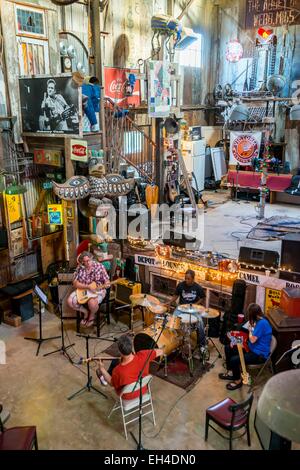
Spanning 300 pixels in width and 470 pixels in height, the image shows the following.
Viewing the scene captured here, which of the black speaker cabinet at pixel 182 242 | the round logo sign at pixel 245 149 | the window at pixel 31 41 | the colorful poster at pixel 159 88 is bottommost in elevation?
the black speaker cabinet at pixel 182 242

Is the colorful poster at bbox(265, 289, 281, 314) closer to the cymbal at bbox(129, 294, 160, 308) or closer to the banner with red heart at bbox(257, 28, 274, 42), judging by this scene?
the cymbal at bbox(129, 294, 160, 308)

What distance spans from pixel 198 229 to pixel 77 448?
775 cm

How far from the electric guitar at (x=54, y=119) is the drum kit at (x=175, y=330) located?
376 cm

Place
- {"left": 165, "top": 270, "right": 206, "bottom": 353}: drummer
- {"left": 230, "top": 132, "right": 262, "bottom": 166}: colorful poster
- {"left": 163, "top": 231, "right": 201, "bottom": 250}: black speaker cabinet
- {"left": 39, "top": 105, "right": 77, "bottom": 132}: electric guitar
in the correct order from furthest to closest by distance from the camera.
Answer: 1. {"left": 230, "top": 132, "right": 262, "bottom": 166}: colorful poster
2. {"left": 163, "top": 231, "right": 201, "bottom": 250}: black speaker cabinet
3. {"left": 39, "top": 105, "right": 77, "bottom": 132}: electric guitar
4. {"left": 165, "top": 270, "right": 206, "bottom": 353}: drummer

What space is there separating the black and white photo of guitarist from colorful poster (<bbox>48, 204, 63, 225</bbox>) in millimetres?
1535

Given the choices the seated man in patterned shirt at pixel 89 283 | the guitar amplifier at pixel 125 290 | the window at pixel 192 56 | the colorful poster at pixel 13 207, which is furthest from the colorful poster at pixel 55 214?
the window at pixel 192 56

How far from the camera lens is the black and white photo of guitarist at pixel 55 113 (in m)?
8.09

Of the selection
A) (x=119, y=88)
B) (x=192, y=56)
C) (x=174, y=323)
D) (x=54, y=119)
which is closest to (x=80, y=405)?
(x=174, y=323)

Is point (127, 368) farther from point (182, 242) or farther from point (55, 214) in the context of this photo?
point (55, 214)

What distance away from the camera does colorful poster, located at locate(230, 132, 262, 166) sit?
15375mm

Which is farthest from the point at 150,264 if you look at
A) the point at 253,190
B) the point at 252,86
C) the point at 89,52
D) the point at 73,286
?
the point at 252,86

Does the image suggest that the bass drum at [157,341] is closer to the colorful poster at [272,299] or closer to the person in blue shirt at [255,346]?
the person in blue shirt at [255,346]

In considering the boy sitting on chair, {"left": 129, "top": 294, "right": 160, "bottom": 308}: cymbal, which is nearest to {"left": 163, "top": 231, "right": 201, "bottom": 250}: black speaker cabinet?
{"left": 129, "top": 294, "right": 160, "bottom": 308}: cymbal
